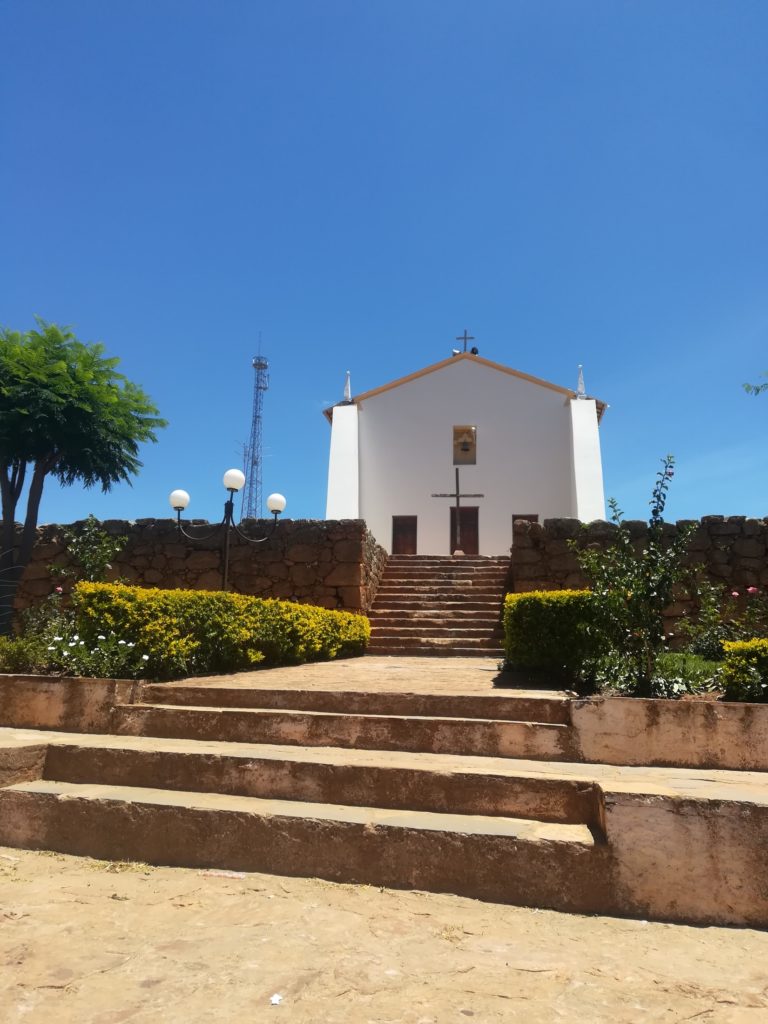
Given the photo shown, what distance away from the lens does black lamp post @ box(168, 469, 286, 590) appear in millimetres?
8758

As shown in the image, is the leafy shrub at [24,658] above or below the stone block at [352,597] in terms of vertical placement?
below

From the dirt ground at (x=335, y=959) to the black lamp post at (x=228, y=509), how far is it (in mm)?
6156

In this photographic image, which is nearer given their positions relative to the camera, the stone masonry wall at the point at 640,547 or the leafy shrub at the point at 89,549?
the stone masonry wall at the point at 640,547

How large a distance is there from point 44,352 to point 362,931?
10.9m

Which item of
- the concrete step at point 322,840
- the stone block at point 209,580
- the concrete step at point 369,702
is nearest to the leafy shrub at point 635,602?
the concrete step at point 369,702

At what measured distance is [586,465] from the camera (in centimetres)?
1677

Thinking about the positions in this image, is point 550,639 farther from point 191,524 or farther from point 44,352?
point 44,352

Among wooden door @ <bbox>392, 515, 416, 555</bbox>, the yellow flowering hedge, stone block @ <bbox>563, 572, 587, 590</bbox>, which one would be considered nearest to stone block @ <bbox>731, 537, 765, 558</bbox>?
stone block @ <bbox>563, 572, 587, 590</bbox>

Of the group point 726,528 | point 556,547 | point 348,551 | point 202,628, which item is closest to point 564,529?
point 556,547

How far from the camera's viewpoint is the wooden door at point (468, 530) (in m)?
17.2

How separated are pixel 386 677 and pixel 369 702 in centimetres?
133

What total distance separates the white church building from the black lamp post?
243 inches

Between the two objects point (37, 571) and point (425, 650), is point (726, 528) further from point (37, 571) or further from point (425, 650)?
point (37, 571)

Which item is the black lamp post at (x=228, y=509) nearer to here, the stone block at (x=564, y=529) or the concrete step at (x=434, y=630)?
the concrete step at (x=434, y=630)
